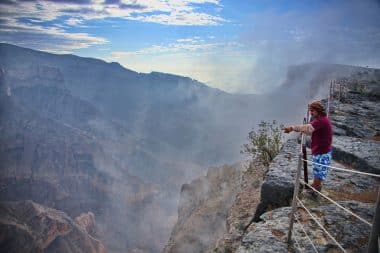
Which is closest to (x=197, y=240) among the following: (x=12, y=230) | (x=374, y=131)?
(x=374, y=131)

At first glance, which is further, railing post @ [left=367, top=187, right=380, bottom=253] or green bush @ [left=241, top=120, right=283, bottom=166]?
green bush @ [left=241, top=120, right=283, bottom=166]

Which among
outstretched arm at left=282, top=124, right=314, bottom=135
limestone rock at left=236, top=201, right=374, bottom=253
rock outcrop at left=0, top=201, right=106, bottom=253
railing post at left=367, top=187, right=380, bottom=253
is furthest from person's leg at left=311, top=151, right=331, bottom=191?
rock outcrop at left=0, top=201, right=106, bottom=253

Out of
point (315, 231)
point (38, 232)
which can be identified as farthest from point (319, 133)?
point (38, 232)

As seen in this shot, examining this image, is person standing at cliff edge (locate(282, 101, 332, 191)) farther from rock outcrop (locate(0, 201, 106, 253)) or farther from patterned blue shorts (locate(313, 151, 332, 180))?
rock outcrop (locate(0, 201, 106, 253))

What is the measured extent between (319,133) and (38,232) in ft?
368

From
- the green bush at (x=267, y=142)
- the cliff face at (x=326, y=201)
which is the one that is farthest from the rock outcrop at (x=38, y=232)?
the green bush at (x=267, y=142)

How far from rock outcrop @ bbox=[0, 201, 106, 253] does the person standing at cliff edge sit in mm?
104281

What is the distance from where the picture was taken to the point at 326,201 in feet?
27.0

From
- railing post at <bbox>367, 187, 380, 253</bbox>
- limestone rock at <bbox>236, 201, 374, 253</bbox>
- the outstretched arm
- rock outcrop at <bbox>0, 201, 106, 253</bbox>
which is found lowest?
rock outcrop at <bbox>0, 201, 106, 253</bbox>

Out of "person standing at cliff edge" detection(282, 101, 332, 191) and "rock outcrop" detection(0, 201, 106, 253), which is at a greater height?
"person standing at cliff edge" detection(282, 101, 332, 191)

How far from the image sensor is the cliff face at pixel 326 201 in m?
6.86

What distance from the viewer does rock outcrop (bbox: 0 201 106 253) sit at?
92.9 metres

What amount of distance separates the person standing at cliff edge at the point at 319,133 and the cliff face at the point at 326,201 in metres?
0.75

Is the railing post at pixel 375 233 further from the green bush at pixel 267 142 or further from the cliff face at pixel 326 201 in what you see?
the green bush at pixel 267 142
